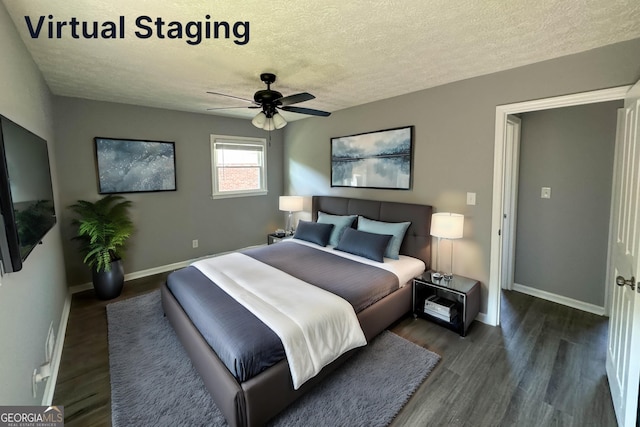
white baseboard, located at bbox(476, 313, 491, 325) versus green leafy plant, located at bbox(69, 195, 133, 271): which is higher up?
green leafy plant, located at bbox(69, 195, 133, 271)

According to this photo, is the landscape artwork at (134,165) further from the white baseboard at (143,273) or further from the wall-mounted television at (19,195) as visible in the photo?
the wall-mounted television at (19,195)

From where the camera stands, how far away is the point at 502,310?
10.4 ft

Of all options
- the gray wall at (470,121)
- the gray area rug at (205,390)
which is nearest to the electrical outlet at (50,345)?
the gray area rug at (205,390)

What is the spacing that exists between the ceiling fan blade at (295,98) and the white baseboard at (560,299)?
11.1ft

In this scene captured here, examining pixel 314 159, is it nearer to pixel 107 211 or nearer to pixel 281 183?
pixel 281 183

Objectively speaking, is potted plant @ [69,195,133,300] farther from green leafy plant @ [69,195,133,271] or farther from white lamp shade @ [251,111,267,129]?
white lamp shade @ [251,111,267,129]

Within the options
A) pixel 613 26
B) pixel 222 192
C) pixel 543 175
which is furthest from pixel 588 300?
pixel 222 192

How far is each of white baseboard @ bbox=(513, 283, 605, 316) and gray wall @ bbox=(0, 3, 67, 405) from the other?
14.7 feet

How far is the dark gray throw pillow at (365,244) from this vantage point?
3.14 meters

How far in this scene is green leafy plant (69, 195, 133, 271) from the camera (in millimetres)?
3289

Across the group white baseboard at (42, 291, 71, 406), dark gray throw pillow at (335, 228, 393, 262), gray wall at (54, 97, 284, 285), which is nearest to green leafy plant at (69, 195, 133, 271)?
gray wall at (54, 97, 284, 285)

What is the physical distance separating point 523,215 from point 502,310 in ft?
3.89

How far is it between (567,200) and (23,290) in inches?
183

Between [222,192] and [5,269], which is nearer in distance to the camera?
[5,269]
